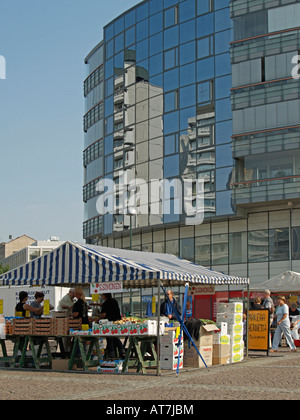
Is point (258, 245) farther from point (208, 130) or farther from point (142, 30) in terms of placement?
point (142, 30)

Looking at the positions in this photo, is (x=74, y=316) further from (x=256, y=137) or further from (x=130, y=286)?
(x=256, y=137)

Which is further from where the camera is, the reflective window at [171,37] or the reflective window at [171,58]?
the reflective window at [171,37]

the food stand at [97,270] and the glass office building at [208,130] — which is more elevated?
the glass office building at [208,130]

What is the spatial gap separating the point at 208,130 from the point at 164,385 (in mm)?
38696

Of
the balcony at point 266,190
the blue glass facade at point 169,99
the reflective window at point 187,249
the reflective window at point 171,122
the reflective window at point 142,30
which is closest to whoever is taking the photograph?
the balcony at point 266,190

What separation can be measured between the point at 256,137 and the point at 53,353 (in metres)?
31.6

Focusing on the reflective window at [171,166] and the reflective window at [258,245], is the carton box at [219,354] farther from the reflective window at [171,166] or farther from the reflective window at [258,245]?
the reflective window at [171,166]

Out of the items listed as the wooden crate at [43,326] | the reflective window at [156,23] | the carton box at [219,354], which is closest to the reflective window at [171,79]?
the reflective window at [156,23]

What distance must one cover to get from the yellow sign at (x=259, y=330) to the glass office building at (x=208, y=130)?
2552 cm

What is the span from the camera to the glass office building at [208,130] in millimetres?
46281

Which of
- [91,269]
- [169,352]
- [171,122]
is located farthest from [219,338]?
[171,122]

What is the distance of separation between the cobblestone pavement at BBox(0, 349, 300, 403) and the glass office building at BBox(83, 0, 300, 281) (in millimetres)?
31431

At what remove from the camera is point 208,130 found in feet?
164

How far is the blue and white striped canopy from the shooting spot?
51.2ft
